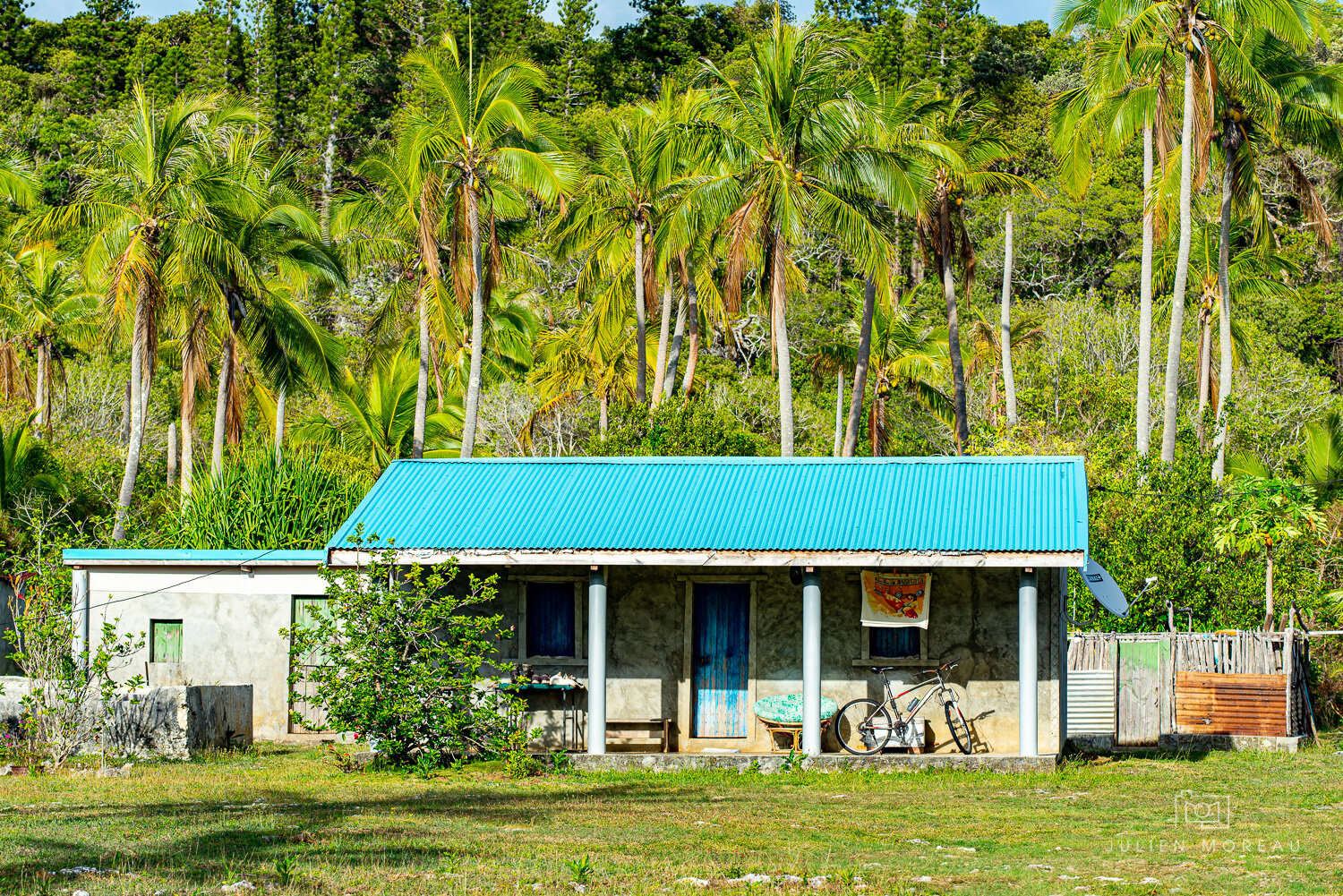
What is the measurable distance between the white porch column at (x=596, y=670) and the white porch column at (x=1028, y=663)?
469 cm

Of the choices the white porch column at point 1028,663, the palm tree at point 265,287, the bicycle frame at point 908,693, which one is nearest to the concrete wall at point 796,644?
the bicycle frame at point 908,693

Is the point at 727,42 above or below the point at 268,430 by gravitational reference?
above

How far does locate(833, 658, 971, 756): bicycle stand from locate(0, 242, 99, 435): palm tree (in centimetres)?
2962

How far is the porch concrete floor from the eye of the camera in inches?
645

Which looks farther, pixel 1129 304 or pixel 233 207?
pixel 1129 304

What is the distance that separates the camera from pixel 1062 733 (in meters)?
17.8

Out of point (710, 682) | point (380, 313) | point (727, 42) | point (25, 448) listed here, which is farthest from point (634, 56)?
point (710, 682)

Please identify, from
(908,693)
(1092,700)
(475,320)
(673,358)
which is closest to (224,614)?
(908,693)

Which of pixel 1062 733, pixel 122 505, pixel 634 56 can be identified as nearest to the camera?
pixel 1062 733

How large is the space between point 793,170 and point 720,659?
10.8 meters

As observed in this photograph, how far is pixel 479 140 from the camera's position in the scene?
29.6m

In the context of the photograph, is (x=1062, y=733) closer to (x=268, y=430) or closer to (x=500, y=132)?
(x=500, y=132)

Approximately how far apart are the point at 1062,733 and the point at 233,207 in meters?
19.7

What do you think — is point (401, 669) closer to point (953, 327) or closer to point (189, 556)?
point (189, 556)
